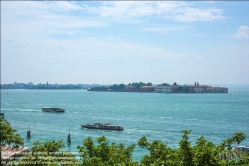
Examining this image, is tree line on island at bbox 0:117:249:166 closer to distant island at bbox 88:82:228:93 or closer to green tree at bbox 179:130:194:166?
green tree at bbox 179:130:194:166

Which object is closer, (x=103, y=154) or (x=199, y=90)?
(x=103, y=154)

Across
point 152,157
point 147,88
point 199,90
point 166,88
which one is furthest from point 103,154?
point 147,88

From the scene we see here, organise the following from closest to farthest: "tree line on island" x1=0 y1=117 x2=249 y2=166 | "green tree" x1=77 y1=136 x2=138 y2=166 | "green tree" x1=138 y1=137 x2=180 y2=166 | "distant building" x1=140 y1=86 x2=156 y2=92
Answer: "tree line on island" x1=0 y1=117 x2=249 y2=166
"green tree" x1=138 y1=137 x2=180 y2=166
"green tree" x1=77 y1=136 x2=138 y2=166
"distant building" x1=140 y1=86 x2=156 y2=92

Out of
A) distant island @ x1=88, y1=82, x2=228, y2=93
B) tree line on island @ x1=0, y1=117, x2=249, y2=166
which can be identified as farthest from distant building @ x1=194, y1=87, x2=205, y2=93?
tree line on island @ x1=0, y1=117, x2=249, y2=166

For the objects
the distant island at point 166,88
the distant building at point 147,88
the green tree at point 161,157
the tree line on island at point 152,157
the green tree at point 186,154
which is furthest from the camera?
the distant building at point 147,88

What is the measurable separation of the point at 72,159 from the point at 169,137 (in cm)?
1964

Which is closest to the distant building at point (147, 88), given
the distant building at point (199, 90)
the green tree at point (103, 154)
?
the distant building at point (199, 90)

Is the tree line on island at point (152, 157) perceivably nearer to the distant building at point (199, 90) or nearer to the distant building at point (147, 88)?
the distant building at point (199, 90)

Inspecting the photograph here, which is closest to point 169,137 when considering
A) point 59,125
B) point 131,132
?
point 131,132

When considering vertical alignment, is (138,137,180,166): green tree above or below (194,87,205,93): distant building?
below

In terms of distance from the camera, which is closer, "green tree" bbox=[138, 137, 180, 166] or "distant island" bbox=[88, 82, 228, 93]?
"green tree" bbox=[138, 137, 180, 166]

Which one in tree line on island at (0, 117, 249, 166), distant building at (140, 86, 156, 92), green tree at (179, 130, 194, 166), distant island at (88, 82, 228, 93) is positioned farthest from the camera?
distant building at (140, 86, 156, 92)

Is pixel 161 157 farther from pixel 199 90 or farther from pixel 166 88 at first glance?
pixel 166 88

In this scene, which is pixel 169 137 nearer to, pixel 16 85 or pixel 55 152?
pixel 55 152
